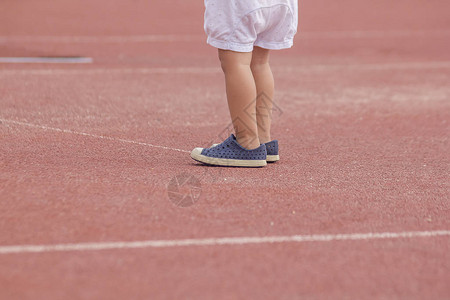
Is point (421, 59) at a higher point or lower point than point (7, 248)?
lower

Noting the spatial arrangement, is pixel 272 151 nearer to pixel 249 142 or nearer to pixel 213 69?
pixel 249 142

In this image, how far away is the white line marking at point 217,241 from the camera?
262 centimetres

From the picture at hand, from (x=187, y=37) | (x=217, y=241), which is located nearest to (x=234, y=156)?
(x=217, y=241)

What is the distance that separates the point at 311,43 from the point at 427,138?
6094 millimetres

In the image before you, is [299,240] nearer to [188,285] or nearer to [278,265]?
[278,265]

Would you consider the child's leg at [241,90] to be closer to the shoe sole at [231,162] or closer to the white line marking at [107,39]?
the shoe sole at [231,162]

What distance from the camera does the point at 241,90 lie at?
369cm

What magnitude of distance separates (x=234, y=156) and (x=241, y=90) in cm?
42

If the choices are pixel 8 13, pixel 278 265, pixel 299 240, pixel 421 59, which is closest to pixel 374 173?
pixel 299 240

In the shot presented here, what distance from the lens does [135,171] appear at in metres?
3.67

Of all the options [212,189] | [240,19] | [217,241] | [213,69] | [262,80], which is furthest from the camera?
[213,69]

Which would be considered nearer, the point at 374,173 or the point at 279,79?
the point at 374,173

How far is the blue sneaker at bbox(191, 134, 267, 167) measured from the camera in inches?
151

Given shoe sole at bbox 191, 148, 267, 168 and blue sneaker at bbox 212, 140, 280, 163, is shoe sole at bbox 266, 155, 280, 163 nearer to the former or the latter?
blue sneaker at bbox 212, 140, 280, 163
